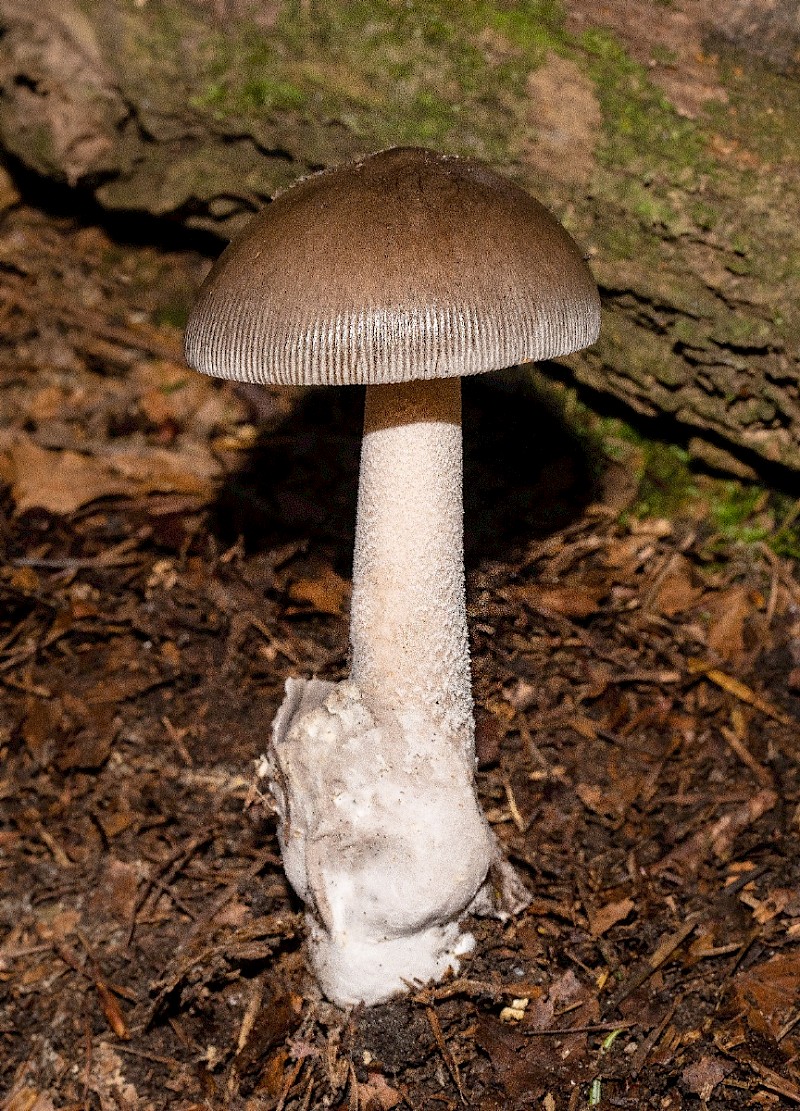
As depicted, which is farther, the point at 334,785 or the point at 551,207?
the point at 551,207

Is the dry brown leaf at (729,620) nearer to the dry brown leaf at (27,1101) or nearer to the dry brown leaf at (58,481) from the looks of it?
the dry brown leaf at (58,481)

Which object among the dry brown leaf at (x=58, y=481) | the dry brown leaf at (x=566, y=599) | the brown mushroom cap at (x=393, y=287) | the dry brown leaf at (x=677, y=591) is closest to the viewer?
the brown mushroom cap at (x=393, y=287)

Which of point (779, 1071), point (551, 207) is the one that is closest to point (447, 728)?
point (779, 1071)

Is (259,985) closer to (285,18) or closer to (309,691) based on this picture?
(309,691)

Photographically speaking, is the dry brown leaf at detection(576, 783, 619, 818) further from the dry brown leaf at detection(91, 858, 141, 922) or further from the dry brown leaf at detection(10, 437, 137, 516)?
the dry brown leaf at detection(10, 437, 137, 516)

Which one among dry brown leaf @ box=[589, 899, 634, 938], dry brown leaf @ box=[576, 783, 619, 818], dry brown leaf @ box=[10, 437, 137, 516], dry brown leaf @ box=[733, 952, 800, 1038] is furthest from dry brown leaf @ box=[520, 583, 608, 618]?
dry brown leaf @ box=[10, 437, 137, 516]

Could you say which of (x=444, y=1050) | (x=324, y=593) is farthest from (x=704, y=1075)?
(x=324, y=593)

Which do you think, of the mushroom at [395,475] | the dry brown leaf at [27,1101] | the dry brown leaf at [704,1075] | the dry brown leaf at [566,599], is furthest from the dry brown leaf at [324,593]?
the dry brown leaf at [704,1075]
